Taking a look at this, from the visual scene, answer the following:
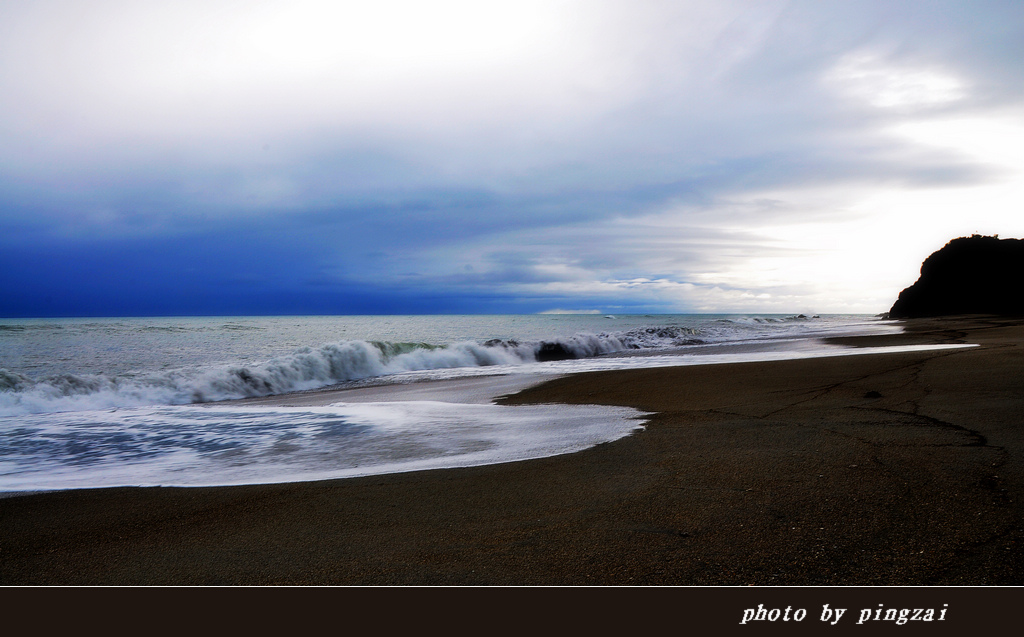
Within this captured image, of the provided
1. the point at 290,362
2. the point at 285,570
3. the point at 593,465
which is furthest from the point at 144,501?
the point at 290,362

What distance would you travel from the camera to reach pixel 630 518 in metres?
2.82

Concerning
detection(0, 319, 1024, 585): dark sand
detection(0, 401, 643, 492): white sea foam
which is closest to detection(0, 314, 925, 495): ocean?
detection(0, 401, 643, 492): white sea foam

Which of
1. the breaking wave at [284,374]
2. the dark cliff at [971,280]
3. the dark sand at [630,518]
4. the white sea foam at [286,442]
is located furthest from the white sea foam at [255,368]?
the dark cliff at [971,280]

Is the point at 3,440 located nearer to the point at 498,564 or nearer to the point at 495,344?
the point at 498,564

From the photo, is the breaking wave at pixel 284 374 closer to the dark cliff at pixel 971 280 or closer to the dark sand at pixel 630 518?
the dark sand at pixel 630 518

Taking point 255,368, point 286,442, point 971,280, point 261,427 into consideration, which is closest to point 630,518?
point 286,442

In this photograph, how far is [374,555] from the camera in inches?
101

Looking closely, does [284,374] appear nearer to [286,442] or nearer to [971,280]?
[286,442]

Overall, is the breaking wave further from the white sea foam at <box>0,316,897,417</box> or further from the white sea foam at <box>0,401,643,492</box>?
the white sea foam at <box>0,401,643,492</box>

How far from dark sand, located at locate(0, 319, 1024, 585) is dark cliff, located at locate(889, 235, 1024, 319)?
44.5 metres

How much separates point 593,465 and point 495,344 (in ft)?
56.7

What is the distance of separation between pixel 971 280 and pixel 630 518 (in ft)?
172

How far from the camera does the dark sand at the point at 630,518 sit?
222 centimetres

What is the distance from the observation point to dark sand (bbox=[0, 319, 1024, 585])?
7.30 feet
